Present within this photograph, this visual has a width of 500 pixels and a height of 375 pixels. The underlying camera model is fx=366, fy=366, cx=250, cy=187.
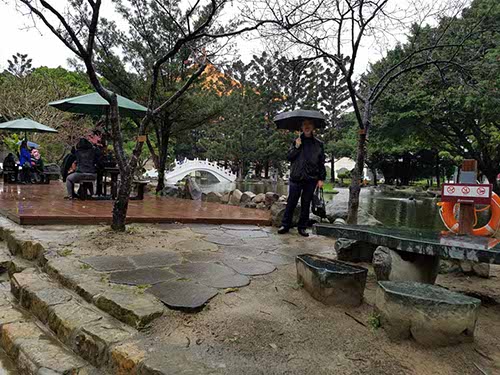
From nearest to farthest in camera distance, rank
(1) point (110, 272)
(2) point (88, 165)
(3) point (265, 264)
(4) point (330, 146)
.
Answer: (1) point (110, 272), (3) point (265, 264), (2) point (88, 165), (4) point (330, 146)

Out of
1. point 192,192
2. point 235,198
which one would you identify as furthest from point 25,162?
point 235,198

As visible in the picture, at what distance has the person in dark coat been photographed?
4.49m

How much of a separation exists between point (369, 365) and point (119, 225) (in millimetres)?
3081

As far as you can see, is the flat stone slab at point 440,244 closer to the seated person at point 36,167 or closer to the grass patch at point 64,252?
the grass patch at point 64,252

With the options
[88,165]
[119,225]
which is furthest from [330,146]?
[119,225]

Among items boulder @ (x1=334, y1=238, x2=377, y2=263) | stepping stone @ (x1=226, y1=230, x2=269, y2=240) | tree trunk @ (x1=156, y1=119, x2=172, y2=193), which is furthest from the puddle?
tree trunk @ (x1=156, y1=119, x2=172, y2=193)

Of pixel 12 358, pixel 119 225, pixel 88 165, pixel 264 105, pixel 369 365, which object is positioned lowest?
pixel 12 358

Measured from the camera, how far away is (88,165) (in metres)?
6.91

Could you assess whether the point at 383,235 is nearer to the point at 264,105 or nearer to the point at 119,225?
the point at 119,225

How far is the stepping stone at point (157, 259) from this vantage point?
304cm

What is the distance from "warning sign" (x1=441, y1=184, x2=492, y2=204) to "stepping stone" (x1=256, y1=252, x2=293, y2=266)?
4.68 ft

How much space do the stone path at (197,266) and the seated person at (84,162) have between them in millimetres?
3727

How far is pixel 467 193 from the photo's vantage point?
2584 millimetres

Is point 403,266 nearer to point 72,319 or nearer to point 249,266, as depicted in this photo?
point 249,266
